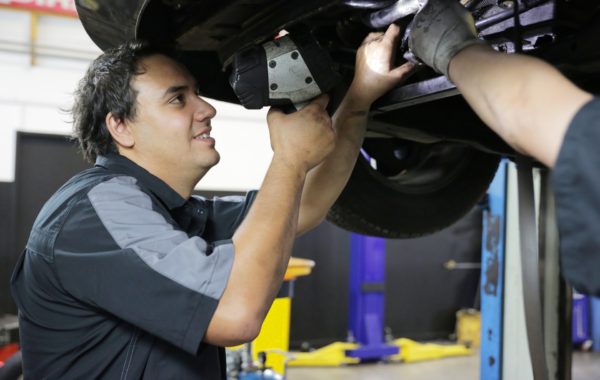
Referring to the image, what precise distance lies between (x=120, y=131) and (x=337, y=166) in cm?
45

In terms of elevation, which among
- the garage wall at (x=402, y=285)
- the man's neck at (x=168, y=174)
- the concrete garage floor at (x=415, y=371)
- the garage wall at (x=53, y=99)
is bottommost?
the concrete garage floor at (x=415, y=371)

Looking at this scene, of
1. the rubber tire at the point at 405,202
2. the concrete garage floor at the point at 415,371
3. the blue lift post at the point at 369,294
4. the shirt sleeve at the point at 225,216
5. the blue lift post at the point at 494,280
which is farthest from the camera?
the blue lift post at the point at 369,294

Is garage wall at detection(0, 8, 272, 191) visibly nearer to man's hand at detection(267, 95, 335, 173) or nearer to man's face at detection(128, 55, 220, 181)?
man's face at detection(128, 55, 220, 181)

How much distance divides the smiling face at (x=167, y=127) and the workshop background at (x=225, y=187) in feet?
9.25

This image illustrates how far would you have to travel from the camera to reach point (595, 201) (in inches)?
16.7

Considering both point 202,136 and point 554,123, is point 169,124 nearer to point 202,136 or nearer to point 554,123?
point 202,136

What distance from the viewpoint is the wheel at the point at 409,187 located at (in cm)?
141

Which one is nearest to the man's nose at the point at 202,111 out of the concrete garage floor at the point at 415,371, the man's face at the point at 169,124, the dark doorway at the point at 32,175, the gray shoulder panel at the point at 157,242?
the man's face at the point at 169,124

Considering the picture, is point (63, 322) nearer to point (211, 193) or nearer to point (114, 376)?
point (114, 376)

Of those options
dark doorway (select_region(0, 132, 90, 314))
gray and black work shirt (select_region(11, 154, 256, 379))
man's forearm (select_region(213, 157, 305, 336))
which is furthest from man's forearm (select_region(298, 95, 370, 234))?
dark doorway (select_region(0, 132, 90, 314))

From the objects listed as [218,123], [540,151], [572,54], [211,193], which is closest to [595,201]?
[540,151]

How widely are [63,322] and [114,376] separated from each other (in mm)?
119

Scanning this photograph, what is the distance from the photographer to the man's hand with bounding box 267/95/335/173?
0.91 m

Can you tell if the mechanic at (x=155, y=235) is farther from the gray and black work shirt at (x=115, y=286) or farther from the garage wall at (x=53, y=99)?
the garage wall at (x=53, y=99)
